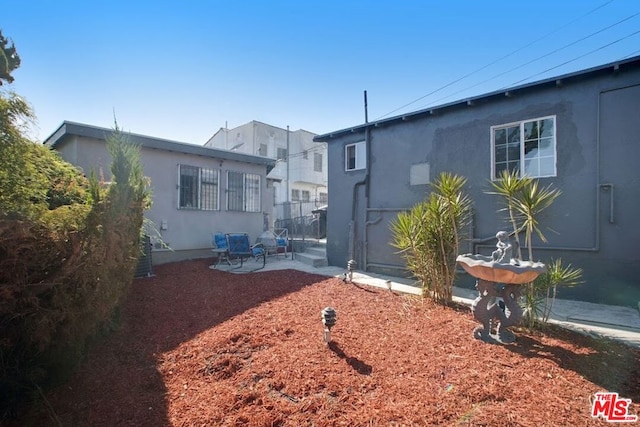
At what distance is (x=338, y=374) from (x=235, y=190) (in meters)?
8.42

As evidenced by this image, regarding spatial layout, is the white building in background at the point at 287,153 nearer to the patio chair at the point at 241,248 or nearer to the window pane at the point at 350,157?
the patio chair at the point at 241,248

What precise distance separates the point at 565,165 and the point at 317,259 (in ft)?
20.9

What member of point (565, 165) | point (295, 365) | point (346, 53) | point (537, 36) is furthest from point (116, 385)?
point (537, 36)

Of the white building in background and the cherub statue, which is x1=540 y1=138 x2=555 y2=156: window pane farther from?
the white building in background

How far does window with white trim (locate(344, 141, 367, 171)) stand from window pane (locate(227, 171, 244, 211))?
3908 mm

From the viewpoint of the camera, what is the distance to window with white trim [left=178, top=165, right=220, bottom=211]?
8844mm

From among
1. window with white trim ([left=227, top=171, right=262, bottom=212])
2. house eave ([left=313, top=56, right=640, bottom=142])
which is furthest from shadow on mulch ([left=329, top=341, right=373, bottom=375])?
window with white trim ([left=227, top=171, right=262, bottom=212])

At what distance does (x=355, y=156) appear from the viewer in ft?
28.6

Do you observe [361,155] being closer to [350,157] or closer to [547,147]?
[350,157]

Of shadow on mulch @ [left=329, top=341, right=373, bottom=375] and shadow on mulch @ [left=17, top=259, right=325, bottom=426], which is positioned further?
shadow on mulch @ [left=329, top=341, right=373, bottom=375]

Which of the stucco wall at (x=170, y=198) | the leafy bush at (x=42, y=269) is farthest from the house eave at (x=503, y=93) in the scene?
the leafy bush at (x=42, y=269)

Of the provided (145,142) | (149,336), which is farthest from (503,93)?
(145,142)

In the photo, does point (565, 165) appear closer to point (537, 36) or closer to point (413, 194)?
point (413, 194)

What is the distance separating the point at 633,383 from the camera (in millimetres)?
2412
